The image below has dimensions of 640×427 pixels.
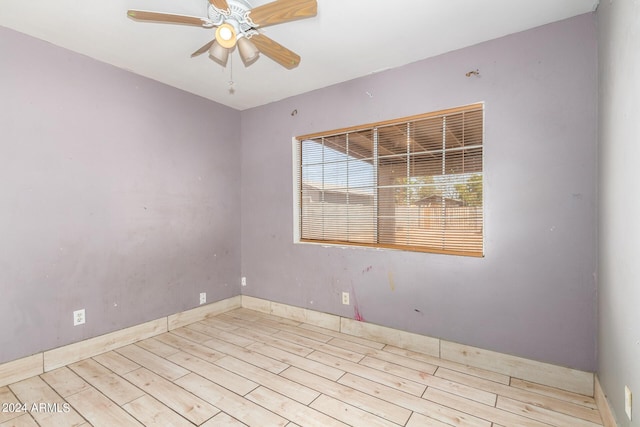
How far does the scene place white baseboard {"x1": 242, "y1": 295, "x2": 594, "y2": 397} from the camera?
6.86 feet

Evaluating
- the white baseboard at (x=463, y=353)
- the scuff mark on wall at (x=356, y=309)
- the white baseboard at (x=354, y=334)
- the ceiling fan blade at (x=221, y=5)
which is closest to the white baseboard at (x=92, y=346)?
the white baseboard at (x=354, y=334)

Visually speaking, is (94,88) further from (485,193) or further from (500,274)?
(500,274)

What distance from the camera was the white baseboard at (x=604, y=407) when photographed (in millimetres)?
1675

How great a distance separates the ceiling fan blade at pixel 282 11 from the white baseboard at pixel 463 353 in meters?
2.60

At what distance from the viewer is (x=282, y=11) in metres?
1.62

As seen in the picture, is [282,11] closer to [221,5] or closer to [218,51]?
[221,5]

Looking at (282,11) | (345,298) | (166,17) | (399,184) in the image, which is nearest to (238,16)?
(282,11)

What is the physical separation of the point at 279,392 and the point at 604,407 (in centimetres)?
202

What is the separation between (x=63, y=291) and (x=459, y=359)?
333cm

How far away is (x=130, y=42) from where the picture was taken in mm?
2406

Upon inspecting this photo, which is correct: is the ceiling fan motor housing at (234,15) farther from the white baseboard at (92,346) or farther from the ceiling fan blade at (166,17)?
the white baseboard at (92,346)

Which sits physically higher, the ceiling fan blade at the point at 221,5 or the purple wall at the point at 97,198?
the ceiling fan blade at the point at 221,5

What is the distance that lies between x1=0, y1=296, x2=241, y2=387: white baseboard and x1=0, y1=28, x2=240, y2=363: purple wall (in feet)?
0.19

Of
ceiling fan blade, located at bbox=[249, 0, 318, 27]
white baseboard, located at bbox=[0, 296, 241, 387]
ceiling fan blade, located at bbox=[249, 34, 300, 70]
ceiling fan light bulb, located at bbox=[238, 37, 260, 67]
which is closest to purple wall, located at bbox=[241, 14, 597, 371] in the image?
ceiling fan blade, located at bbox=[249, 34, 300, 70]
